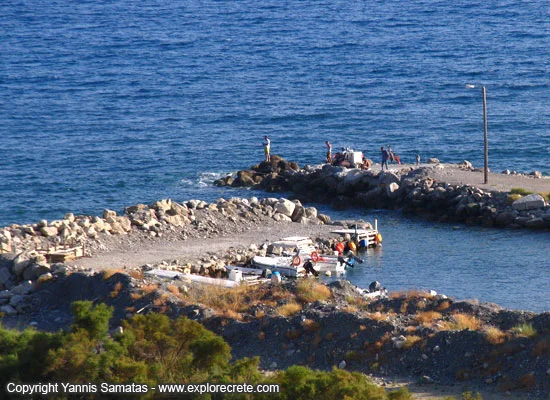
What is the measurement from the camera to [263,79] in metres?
104

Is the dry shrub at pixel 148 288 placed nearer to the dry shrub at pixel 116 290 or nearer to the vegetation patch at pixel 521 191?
the dry shrub at pixel 116 290

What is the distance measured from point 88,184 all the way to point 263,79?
42.2m

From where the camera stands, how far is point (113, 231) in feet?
143

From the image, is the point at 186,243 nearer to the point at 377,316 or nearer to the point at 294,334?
the point at 294,334

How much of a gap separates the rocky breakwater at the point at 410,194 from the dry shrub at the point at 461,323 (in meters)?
20.8

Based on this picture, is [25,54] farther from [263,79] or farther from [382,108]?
[382,108]

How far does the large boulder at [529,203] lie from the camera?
48.8 meters

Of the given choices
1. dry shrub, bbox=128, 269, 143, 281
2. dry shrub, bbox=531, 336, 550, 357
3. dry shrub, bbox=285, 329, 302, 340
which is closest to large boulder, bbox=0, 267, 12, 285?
dry shrub, bbox=128, 269, 143, 281

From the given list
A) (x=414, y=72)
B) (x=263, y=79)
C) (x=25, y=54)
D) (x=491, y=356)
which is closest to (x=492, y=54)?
(x=414, y=72)

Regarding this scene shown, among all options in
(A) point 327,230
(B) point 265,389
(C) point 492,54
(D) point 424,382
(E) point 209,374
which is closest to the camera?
(B) point 265,389

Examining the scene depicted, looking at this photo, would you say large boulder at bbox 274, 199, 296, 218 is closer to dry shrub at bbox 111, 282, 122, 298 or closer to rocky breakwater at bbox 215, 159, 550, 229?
rocky breakwater at bbox 215, 159, 550, 229

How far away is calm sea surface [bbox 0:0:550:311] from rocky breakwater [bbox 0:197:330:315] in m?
5.53

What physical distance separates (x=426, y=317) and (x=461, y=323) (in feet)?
3.30

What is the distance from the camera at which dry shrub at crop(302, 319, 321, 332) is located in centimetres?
2756
